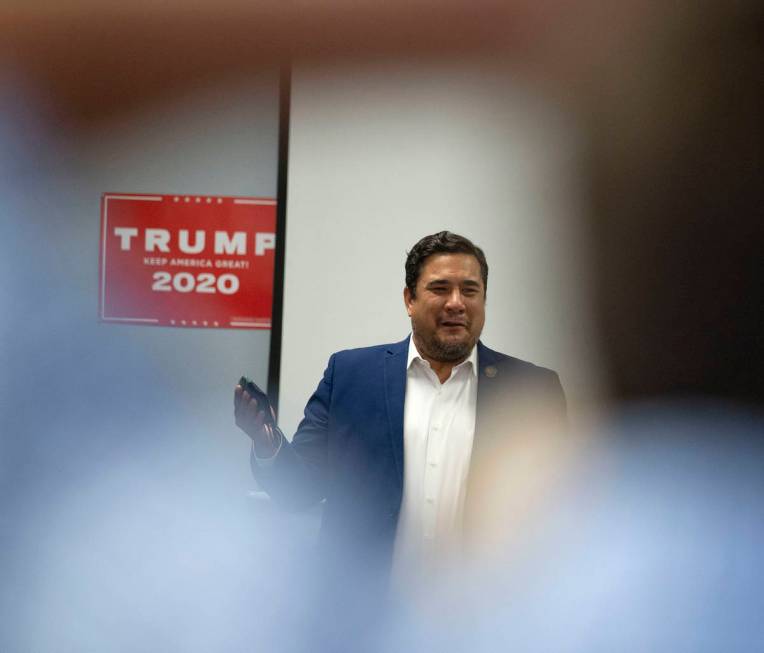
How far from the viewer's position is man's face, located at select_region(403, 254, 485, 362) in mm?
1048

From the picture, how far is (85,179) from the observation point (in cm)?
136

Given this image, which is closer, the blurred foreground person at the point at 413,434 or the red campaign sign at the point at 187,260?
the blurred foreground person at the point at 413,434

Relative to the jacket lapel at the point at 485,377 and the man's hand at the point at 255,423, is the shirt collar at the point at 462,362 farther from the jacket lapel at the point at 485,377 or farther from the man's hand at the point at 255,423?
the man's hand at the point at 255,423

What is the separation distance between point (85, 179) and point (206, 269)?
285 millimetres

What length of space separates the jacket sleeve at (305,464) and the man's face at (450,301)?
0.20m

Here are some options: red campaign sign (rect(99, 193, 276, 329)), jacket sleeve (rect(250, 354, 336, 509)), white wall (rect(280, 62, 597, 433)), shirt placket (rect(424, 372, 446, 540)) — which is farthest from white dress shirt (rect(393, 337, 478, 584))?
red campaign sign (rect(99, 193, 276, 329))

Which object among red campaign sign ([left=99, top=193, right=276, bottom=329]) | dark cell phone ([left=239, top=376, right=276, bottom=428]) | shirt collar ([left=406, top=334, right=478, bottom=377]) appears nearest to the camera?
dark cell phone ([left=239, top=376, right=276, bottom=428])

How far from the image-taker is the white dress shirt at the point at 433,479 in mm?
1076

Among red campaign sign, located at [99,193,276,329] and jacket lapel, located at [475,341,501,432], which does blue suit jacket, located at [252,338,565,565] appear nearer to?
jacket lapel, located at [475,341,501,432]

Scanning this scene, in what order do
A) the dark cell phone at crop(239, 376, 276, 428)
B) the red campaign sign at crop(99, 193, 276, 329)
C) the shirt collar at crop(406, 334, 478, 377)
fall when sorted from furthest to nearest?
the red campaign sign at crop(99, 193, 276, 329), the shirt collar at crop(406, 334, 478, 377), the dark cell phone at crop(239, 376, 276, 428)

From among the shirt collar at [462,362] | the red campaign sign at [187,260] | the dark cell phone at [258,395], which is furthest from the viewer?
the red campaign sign at [187,260]

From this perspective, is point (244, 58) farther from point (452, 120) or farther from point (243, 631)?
point (243, 631)

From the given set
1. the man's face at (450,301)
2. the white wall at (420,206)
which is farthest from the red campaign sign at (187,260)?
the man's face at (450,301)

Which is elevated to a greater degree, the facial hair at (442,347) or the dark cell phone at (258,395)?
the facial hair at (442,347)
